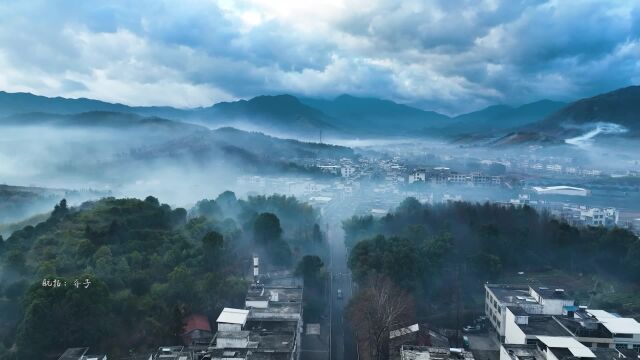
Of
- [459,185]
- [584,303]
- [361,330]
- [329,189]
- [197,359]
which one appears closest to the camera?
[197,359]

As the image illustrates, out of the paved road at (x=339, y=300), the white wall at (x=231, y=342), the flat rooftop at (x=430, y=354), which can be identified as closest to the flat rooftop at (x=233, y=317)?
the white wall at (x=231, y=342)

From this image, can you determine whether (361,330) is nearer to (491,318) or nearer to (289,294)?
(289,294)

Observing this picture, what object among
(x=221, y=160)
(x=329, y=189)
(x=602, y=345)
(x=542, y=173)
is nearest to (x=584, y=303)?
(x=602, y=345)

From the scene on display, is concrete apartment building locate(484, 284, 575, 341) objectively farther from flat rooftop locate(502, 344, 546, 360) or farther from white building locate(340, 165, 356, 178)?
white building locate(340, 165, 356, 178)

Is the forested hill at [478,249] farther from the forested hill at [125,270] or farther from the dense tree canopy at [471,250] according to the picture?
the forested hill at [125,270]

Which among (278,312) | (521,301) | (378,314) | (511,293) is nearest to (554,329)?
(521,301)

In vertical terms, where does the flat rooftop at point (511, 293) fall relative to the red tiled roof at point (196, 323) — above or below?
above

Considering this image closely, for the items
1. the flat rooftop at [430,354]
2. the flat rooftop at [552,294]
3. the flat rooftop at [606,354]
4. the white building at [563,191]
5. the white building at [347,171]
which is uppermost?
the white building at [347,171]
